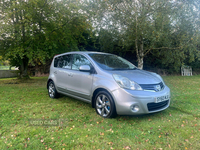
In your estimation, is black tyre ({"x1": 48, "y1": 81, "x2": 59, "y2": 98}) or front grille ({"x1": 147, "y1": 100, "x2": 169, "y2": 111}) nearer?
front grille ({"x1": 147, "y1": 100, "x2": 169, "y2": 111})

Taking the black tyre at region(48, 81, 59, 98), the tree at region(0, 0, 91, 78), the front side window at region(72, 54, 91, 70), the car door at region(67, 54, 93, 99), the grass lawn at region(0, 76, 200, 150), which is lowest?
the grass lawn at region(0, 76, 200, 150)

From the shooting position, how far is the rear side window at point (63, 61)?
16.4 ft

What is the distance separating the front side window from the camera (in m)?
4.40

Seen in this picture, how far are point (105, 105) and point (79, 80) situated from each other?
3.86 feet

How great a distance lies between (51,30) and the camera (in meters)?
10.6

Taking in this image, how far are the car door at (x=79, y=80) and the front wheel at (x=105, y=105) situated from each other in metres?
0.39

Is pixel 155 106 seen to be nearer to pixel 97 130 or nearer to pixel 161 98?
pixel 161 98

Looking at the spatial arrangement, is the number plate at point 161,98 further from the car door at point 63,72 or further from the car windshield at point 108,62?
the car door at point 63,72

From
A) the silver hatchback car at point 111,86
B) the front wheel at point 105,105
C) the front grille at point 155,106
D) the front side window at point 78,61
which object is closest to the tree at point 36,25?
the front side window at point 78,61

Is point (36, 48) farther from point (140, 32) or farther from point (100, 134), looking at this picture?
point (100, 134)

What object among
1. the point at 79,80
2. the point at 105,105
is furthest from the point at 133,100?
the point at 79,80

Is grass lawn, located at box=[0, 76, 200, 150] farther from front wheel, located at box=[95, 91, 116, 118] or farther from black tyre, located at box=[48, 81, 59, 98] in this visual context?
black tyre, located at box=[48, 81, 59, 98]

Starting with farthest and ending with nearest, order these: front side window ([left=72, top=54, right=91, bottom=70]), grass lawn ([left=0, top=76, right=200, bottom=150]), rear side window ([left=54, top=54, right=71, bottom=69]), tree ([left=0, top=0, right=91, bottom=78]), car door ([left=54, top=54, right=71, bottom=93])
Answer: tree ([left=0, top=0, right=91, bottom=78]), rear side window ([left=54, top=54, right=71, bottom=69]), car door ([left=54, top=54, right=71, bottom=93]), front side window ([left=72, top=54, right=91, bottom=70]), grass lawn ([left=0, top=76, right=200, bottom=150])

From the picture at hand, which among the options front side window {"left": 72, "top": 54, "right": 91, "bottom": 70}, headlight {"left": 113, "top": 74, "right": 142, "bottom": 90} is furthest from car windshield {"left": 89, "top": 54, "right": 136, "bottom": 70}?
headlight {"left": 113, "top": 74, "right": 142, "bottom": 90}
